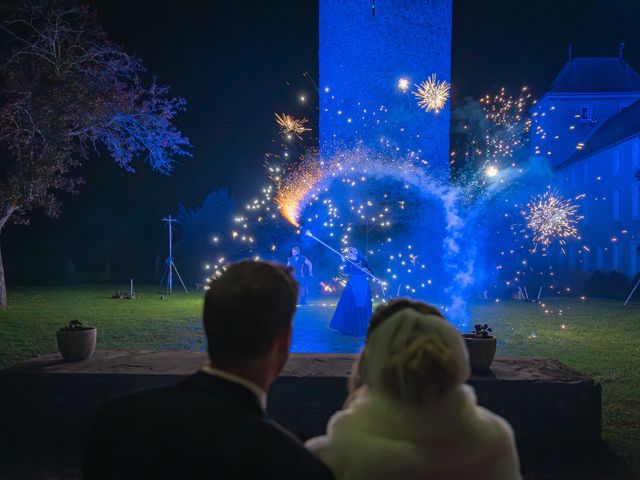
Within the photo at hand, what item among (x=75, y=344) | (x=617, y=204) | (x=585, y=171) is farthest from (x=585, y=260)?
(x=75, y=344)

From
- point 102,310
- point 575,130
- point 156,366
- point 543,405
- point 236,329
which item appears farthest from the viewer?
point 575,130

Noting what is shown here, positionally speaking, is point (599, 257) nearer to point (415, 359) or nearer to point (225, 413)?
point (415, 359)

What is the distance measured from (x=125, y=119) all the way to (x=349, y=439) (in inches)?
747

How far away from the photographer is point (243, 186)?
37250mm

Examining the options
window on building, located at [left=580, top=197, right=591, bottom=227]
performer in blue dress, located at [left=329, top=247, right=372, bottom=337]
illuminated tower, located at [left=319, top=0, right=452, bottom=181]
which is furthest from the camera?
window on building, located at [left=580, top=197, right=591, bottom=227]

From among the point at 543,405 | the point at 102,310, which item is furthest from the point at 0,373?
the point at 102,310

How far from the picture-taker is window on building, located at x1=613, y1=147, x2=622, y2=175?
1135 inches

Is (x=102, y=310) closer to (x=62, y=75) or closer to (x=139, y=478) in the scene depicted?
(x=62, y=75)

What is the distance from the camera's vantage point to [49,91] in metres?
16.5

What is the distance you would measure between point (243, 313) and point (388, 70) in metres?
20.3

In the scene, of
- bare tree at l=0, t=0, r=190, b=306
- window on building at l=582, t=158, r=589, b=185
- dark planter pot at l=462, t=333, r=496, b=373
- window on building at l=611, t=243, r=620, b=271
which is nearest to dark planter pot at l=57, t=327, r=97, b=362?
dark planter pot at l=462, t=333, r=496, b=373

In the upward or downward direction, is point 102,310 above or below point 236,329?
below

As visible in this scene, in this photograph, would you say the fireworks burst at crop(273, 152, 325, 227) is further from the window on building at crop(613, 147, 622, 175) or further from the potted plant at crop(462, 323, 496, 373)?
the window on building at crop(613, 147, 622, 175)

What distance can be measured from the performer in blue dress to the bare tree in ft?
35.0
